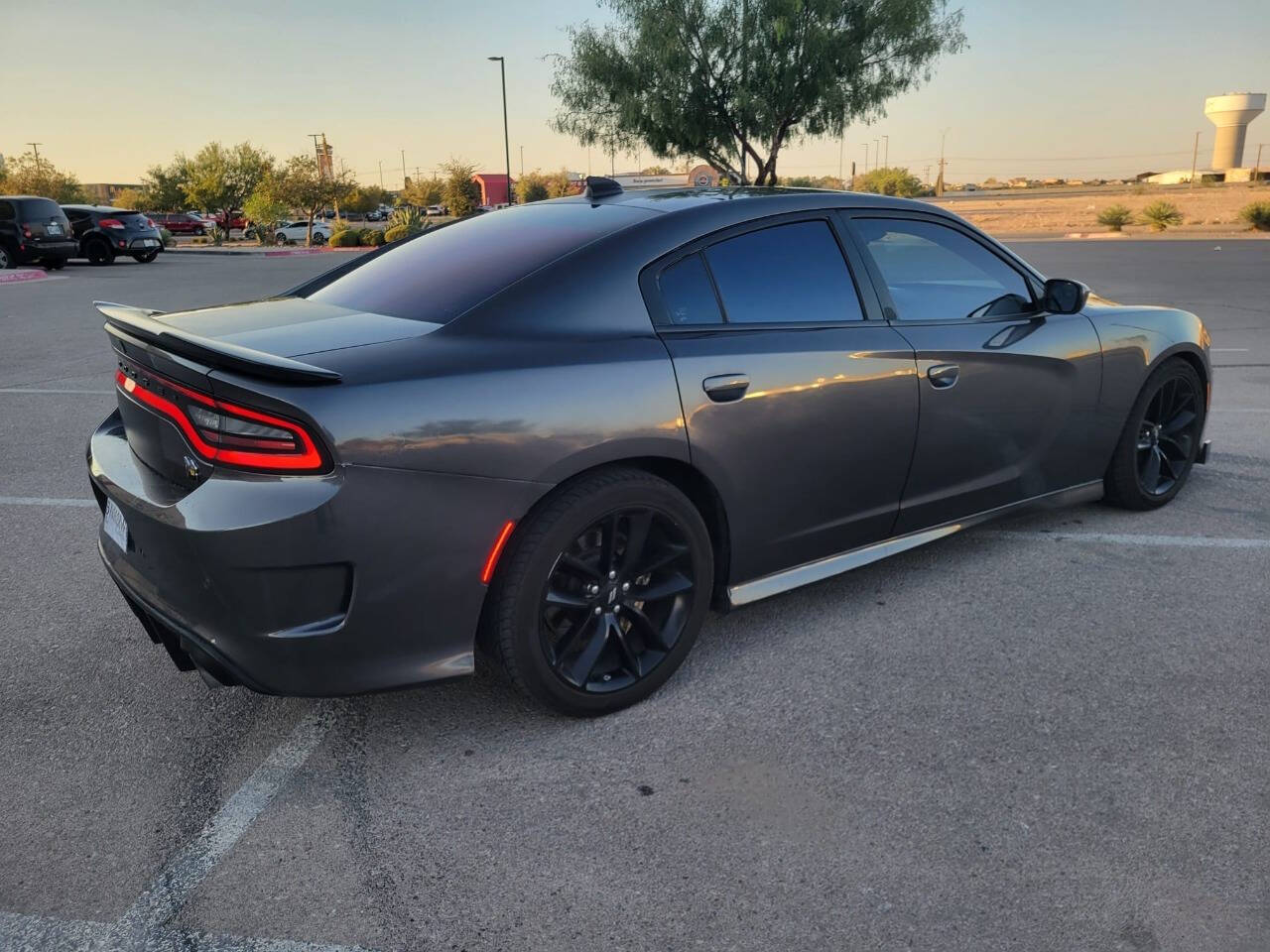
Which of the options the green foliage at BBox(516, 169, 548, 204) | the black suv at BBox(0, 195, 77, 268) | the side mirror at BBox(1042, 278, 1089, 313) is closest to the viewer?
the side mirror at BBox(1042, 278, 1089, 313)

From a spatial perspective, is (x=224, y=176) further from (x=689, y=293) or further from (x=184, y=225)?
(x=689, y=293)

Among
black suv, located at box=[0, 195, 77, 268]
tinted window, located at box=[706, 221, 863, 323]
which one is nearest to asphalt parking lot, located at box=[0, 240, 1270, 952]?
tinted window, located at box=[706, 221, 863, 323]

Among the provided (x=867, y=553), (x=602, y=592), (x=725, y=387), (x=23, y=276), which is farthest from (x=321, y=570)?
(x=23, y=276)

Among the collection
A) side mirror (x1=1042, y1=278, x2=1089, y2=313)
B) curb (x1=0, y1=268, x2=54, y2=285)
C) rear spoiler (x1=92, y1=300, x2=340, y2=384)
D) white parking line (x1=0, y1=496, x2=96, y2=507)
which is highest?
Result: rear spoiler (x1=92, y1=300, x2=340, y2=384)

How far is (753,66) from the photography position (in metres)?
28.9

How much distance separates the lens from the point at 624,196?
3.76 metres

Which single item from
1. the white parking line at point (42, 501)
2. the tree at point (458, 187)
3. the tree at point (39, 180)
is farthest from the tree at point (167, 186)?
the white parking line at point (42, 501)

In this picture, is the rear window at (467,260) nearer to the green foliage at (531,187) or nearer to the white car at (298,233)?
the white car at (298,233)

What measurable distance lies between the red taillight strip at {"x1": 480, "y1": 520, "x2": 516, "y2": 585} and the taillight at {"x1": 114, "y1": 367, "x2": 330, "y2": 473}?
50 centimetres

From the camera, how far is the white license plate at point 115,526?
9.45 ft

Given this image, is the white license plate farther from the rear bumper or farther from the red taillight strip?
the red taillight strip

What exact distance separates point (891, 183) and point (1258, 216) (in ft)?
116

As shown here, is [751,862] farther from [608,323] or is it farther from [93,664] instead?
[93,664]

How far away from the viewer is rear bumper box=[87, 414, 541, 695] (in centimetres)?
245
